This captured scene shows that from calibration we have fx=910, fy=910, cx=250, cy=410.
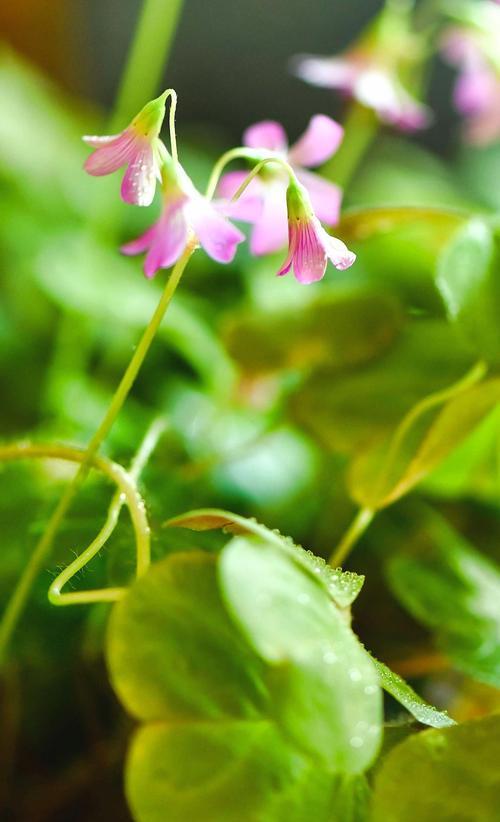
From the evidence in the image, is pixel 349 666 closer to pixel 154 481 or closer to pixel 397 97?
pixel 154 481

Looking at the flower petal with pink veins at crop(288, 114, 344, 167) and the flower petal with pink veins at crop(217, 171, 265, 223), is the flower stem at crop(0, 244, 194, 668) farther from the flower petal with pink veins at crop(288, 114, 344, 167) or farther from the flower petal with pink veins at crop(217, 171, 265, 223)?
the flower petal with pink veins at crop(288, 114, 344, 167)

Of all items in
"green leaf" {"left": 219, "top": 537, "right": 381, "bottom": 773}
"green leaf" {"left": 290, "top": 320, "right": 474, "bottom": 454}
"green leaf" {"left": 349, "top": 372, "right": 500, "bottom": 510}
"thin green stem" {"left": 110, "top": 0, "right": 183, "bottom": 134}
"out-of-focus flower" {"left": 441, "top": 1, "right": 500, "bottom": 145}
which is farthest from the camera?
"thin green stem" {"left": 110, "top": 0, "right": 183, "bottom": 134}

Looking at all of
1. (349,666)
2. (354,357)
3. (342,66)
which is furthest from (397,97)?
(349,666)

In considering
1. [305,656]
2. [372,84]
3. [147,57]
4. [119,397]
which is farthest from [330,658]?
[147,57]

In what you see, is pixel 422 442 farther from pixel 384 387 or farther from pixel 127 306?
pixel 127 306

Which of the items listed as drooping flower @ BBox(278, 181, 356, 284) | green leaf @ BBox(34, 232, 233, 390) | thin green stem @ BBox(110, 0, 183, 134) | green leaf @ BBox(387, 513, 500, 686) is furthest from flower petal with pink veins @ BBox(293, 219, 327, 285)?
thin green stem @ BBox(110, 0, 183, 134)

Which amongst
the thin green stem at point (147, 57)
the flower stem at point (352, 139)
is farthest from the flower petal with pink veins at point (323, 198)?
the thin green stem at point (147, 57)

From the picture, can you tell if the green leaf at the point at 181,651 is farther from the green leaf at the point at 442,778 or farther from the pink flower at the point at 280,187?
the pink flower at the point at 280,187
